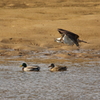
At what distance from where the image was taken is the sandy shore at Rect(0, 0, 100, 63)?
18.4 m

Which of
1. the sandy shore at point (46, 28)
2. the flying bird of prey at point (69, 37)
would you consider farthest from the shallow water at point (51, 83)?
the sandy shore at point (46, 28)

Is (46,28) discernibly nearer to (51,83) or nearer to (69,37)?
(51,83)

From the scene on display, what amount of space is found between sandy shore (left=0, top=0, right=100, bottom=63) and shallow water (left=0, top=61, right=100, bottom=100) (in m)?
2.71

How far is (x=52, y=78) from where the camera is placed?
514 inches

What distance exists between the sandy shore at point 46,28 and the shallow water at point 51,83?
8.89 ft

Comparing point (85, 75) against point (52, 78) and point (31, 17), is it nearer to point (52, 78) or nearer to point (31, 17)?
point (52, 78)

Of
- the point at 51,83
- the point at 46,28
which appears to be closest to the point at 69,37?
the point at 51,83

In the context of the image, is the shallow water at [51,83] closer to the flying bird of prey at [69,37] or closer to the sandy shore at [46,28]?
the flying bird of prey at [69,37]

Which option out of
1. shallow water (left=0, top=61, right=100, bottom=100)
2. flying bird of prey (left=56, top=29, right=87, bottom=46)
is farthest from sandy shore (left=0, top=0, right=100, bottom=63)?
flying bird of prey (left=56, top=29, right=87, bottom=46)

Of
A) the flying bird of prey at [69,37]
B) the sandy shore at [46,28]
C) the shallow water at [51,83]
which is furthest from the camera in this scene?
the sandy shore at [46,28]

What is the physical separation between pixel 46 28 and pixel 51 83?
11.0 metres

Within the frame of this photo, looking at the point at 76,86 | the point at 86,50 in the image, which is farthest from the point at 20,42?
the point at 76,86

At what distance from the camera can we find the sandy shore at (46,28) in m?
18.4

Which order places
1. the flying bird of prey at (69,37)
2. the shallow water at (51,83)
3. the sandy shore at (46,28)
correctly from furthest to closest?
1. the sandy shore at (46,28)
2. the shallow water at (51,83)
3. the flying bird of prey at (69,37)
